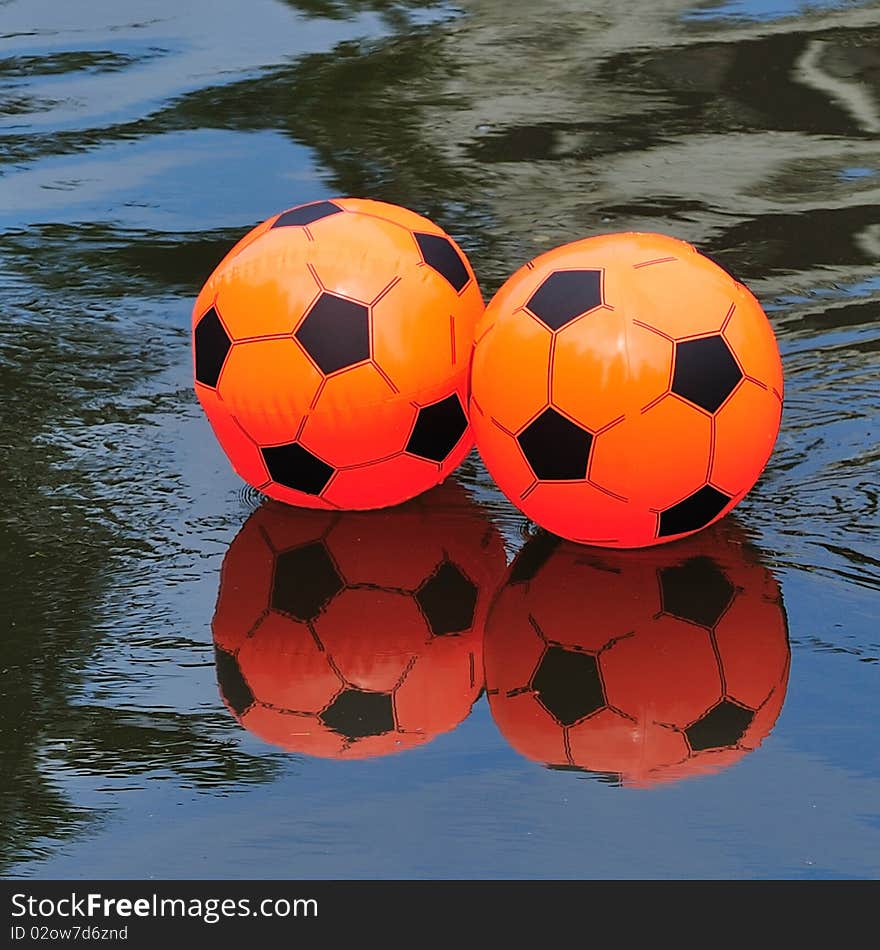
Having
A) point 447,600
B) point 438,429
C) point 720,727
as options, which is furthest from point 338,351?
point 720,727

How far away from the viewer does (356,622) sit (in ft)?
15.3

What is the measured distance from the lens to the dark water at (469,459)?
378 centimetres

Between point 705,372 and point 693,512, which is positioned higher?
point 705,372

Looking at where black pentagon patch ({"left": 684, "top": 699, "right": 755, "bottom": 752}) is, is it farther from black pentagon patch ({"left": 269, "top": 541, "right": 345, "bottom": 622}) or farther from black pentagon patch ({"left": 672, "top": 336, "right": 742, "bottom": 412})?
black pentagon patch ({"left": 269, "top": 541, "right": 345, "bottom": 622})

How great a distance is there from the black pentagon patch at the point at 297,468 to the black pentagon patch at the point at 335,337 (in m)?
0.32

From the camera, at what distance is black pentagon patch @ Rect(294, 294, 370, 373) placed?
4.82 m

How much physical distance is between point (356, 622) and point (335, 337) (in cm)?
91

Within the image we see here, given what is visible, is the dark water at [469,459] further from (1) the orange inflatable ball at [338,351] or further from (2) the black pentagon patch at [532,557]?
(1) the orange inflatable ball at [338,351]

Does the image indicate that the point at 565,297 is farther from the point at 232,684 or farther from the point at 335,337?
the point at 232,684

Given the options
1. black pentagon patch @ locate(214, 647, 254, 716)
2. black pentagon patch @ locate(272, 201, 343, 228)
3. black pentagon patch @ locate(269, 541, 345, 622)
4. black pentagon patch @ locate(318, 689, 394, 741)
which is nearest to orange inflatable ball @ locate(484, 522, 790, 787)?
black pentagon patch @ locate(318, 689, 394, 741)

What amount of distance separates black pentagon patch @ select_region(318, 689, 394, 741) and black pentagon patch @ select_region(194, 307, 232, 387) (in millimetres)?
1256

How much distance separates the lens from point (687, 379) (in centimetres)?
454

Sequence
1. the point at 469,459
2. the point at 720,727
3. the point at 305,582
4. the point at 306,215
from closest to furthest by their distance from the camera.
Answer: the point at 720,727 → the point at 305,582 → the point at 306,215 → the point at 469,459

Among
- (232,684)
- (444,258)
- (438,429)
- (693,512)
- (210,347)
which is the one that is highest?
(444,258)
